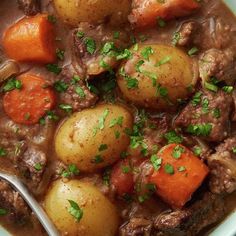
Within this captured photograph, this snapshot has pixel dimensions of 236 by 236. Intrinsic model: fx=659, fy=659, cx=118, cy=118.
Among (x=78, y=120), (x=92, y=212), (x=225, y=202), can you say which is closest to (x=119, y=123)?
(x=78, y=120)

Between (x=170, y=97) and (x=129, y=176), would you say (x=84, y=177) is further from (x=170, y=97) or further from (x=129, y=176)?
(x=170, y=97)

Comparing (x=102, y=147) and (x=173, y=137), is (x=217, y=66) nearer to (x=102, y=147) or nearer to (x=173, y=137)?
(x=173, y=137)

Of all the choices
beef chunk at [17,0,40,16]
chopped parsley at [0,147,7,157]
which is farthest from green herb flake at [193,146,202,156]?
beef chunk at [17,0,40,16]

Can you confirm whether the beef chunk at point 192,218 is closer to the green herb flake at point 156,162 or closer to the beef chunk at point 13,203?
the green herb flake at point 156,162

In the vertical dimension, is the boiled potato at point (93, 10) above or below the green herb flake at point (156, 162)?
above

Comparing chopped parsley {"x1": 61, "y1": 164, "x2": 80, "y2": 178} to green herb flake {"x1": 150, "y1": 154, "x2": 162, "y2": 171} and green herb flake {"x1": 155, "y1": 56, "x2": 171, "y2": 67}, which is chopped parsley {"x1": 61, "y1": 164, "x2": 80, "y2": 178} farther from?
green herb flake {"x1": 155, "y1": 56, "x2": 171, "y2": 67}

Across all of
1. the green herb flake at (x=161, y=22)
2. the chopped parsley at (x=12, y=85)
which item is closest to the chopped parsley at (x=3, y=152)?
the chopped parsley at (x=12, y=85)
